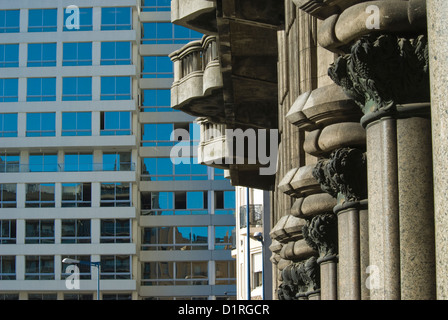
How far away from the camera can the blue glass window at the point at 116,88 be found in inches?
2825

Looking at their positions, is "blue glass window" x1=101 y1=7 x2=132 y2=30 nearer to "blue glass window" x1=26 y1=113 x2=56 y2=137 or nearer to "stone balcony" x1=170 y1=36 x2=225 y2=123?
"blue glass window" x1=26 y1=113 x2=56 y2=137

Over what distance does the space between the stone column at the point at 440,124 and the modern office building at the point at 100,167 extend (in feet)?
213

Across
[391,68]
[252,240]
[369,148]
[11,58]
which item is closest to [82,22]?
[11,58]

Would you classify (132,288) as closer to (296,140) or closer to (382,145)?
(296,140)

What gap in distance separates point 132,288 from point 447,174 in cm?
6491

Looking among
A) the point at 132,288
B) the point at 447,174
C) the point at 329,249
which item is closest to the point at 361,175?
the point at 329,249

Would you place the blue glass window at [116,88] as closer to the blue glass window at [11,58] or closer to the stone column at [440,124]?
the blue glass window at [11,58]

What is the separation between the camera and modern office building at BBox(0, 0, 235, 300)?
231ft

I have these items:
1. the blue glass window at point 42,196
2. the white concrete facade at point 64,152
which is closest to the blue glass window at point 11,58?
the white concrete facade at point 64,152

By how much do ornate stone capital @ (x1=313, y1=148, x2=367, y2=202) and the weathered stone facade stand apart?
1 cm

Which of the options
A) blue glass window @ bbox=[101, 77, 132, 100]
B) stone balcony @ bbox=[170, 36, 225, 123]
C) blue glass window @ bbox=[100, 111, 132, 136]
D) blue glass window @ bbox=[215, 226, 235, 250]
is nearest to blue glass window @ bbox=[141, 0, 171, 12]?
blue glass window @ bbox=[101, 77, 132, 100]

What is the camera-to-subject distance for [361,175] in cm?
952

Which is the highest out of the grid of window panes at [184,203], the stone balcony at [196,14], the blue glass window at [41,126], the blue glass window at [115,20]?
the blue glass window at [115,20]

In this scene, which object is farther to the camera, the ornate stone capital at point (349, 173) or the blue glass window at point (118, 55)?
the blue glass window at point (118, 55)
